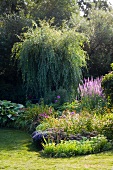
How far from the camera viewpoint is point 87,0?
964 inches

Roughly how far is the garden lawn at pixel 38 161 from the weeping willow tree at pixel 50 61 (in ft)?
14.8

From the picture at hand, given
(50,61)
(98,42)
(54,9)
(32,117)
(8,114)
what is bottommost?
(32,117)

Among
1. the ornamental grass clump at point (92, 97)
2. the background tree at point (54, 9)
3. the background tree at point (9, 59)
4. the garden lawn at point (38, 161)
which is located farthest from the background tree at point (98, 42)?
the garden lawn at point (38, 161)

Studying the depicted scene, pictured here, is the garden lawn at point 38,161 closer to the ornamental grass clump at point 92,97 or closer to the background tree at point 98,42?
the ornamental grass clump at point 92,97

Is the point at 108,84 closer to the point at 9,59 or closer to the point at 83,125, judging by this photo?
the point at 83,125

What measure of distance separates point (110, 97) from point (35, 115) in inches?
91.6

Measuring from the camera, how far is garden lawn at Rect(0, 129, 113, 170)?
191 inches

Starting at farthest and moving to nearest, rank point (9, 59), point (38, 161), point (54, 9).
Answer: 1. point (54, 9)
2. point (9, 59)
3. point (38, 161)

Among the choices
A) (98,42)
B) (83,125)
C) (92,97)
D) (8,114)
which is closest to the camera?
(83,125)

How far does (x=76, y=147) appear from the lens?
229 inches

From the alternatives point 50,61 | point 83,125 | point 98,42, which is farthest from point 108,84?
point 98,42

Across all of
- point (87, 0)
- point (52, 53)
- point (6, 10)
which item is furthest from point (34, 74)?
point (87, 0)

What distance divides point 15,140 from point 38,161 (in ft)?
6.94

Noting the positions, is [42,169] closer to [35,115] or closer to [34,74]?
[35,115]
